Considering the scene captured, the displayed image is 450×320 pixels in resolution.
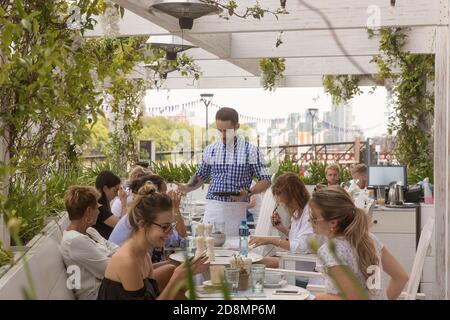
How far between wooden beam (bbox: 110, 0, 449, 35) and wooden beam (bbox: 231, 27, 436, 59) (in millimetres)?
2559

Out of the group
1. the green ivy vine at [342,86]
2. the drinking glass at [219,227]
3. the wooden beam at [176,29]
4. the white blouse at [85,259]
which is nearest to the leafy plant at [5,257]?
the white blouse at [85,259]

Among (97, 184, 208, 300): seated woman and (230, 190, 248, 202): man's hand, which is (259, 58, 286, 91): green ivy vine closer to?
(230, 190, 248, 202): man's hand

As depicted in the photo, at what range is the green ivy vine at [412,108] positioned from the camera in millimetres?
10703

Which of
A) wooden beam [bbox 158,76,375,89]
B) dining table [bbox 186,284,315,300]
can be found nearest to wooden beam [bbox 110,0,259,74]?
dining table [bbox 186,284,315,300]

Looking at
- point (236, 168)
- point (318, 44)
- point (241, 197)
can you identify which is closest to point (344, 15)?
point (236, 168)

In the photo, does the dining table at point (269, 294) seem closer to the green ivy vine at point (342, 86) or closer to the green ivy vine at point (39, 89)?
the green ivy vine at point (39, 89)

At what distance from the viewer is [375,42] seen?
10.2m

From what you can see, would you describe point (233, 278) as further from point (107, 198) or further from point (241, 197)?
point (241, 197)

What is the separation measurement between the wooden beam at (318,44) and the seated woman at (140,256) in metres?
6.45

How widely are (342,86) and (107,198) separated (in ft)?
29.8

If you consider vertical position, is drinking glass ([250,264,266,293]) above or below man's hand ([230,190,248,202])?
below

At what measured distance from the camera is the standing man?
20.1ft
